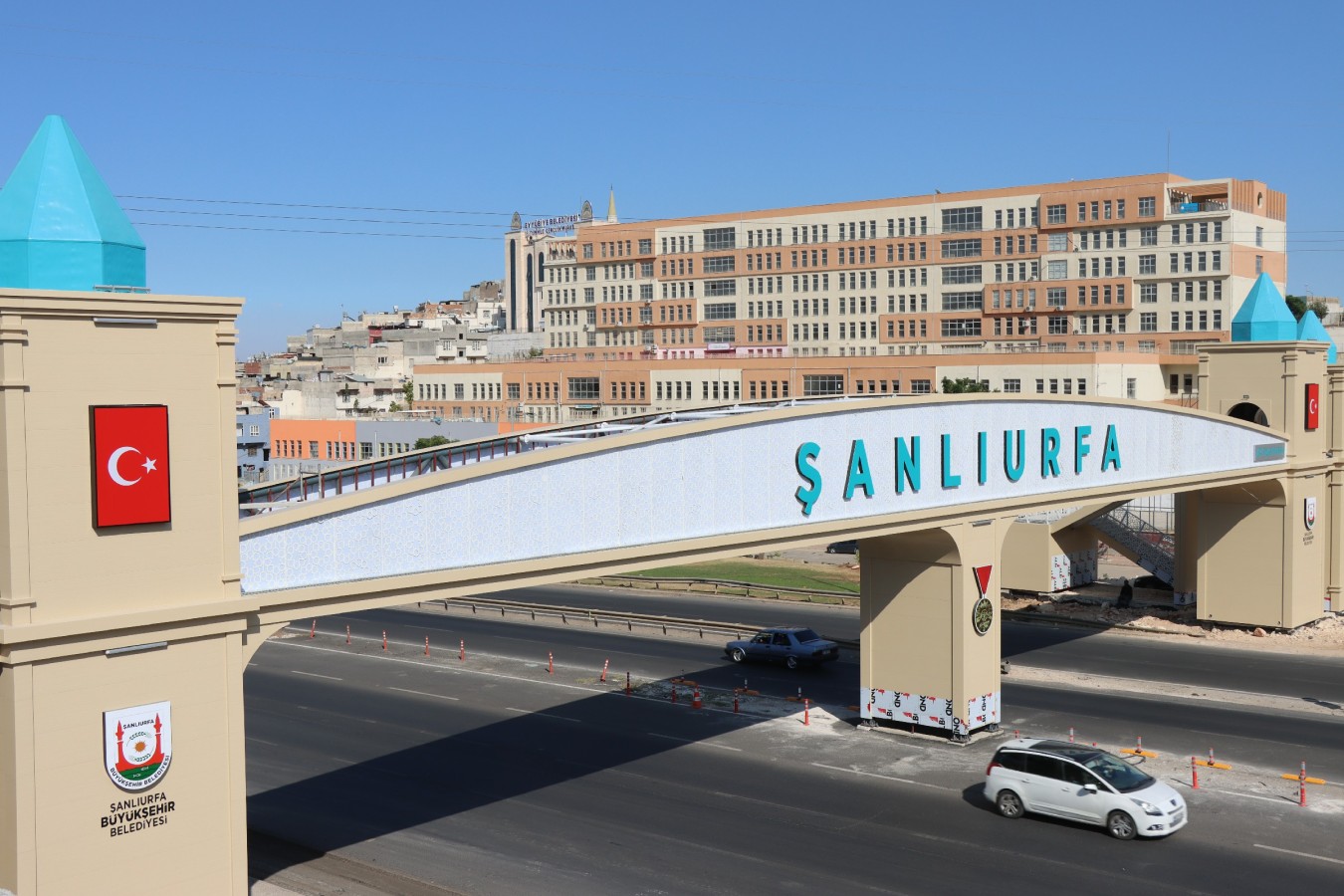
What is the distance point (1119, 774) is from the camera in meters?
27.1

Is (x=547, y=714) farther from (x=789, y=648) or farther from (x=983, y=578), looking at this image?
(x=983, y=578)

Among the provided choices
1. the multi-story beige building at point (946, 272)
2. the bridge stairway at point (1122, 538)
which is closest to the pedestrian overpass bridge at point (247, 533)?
the bridge stairway at point (1122, 538)

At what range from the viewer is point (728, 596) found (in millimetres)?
65312

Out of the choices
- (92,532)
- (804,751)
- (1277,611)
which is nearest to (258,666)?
(804,751)

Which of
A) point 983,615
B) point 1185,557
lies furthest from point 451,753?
point 1185,557

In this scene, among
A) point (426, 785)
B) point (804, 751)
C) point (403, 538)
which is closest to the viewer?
point (403, 538)

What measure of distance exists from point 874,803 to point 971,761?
426cm

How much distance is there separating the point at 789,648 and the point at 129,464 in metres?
30.1

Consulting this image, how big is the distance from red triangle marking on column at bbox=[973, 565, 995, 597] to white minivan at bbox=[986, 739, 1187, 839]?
6.00m

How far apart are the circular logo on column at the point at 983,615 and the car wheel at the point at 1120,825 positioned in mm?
7824

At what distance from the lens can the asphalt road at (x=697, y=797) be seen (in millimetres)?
24609

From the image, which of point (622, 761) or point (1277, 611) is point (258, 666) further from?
point (1277, 611)

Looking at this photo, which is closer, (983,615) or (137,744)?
(137,744)

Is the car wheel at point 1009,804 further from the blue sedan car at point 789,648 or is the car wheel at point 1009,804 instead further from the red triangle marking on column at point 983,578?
the blue sedan car at point 789,648
